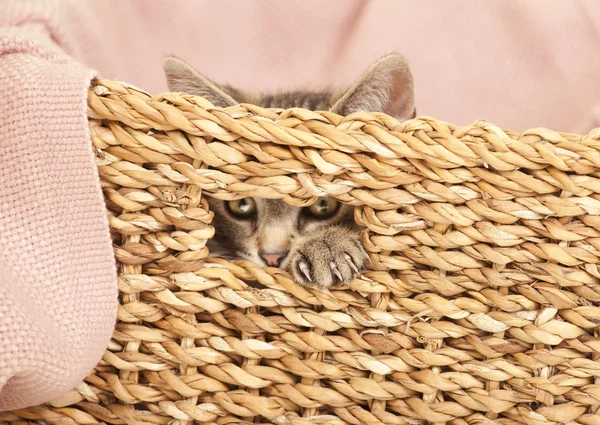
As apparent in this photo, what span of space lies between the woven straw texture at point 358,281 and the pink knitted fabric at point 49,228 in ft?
0.14

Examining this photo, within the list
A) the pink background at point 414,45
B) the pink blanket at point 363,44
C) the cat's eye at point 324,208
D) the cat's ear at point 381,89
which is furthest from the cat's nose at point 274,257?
the pink background at point 414,45

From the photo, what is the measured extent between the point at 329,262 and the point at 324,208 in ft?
0.79

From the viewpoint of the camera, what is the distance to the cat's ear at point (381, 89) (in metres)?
1.09

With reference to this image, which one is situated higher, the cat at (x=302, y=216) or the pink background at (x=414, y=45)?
the pink background at (x=414, y=45)

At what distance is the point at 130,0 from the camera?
1.71 meters

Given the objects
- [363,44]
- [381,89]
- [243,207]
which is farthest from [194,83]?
[363,44]

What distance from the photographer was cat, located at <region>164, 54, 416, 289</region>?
0.98m

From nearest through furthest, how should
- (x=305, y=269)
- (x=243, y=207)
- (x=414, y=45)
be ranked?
(x=305, y=269) → (x=243, y=207) → (x=414, y=45)

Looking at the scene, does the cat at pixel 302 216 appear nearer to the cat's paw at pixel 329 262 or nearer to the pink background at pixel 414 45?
the cat's paw at pixel 329 262

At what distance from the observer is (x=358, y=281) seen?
0.89 m

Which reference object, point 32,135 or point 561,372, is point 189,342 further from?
point 561,372

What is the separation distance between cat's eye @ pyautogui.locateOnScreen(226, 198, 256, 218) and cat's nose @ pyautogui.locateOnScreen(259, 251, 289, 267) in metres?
0.13

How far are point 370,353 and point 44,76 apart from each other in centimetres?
63

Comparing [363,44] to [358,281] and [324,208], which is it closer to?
[324,208]
